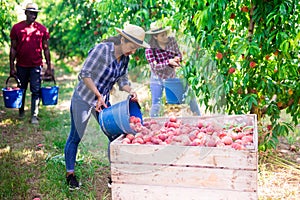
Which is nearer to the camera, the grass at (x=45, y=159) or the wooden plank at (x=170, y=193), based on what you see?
the wooden plank at (x=170, y=193)

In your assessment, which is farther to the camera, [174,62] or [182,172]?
[174,62]

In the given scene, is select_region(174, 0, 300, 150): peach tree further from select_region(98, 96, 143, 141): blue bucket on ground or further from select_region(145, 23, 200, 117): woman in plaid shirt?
select_region(98, 96, 143, 141): blue bucket on ground

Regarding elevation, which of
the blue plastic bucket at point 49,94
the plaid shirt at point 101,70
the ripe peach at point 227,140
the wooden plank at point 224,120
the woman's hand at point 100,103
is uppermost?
the plaid shirt at point 101,70

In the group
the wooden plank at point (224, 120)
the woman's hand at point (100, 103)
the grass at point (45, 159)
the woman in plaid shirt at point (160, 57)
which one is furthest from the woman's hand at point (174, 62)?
the woman's hand at point (100, 103)

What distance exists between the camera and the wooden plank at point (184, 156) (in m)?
2.26

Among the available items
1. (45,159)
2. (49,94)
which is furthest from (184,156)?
(49,94)

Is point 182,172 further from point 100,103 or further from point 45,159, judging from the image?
point 45,159

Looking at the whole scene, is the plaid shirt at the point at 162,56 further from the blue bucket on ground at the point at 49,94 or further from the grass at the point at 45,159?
the blue bucket on ground at the point at 49,94

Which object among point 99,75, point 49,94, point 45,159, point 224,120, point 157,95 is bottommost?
point 45,159

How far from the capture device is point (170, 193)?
2.45 metres

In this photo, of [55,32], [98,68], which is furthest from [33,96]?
[55,32]

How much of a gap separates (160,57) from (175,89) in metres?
0.42

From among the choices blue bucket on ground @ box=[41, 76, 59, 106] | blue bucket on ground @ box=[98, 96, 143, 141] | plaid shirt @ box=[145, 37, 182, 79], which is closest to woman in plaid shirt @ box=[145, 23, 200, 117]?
plaid shirt @ box=[145, 37, 182, 79]

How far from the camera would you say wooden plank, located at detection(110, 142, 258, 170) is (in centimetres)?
226
